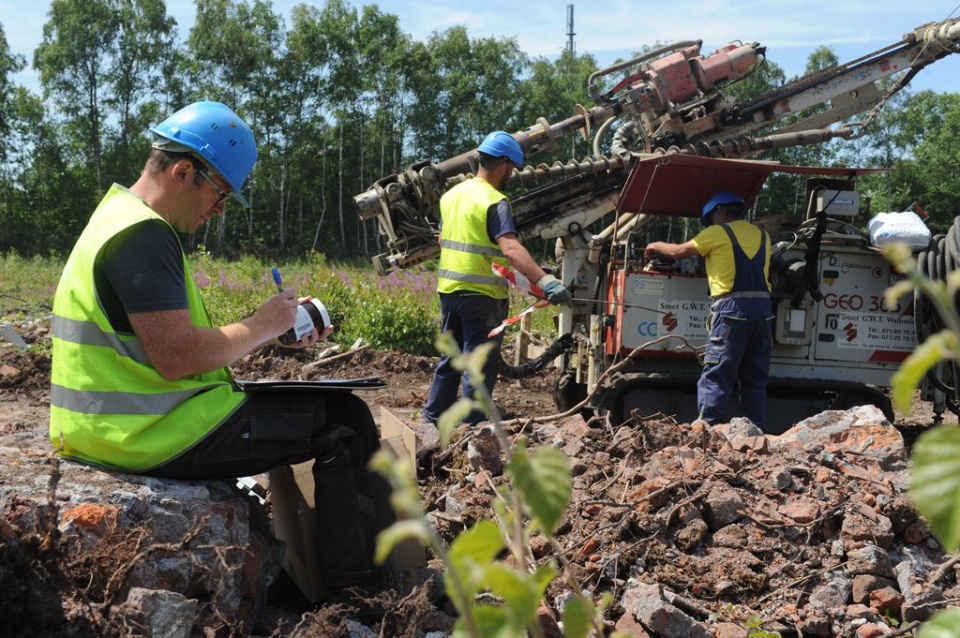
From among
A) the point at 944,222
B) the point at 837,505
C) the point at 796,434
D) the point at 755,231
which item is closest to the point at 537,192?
the point at 755,231

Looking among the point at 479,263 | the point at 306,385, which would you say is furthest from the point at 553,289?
the point at 306,385

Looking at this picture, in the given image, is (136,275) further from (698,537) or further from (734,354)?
(734,354)

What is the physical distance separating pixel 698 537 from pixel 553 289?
2.44 m

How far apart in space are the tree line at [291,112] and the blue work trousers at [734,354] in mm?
31637

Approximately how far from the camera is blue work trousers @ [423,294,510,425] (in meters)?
6.07

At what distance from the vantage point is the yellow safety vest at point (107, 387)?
2.84 m

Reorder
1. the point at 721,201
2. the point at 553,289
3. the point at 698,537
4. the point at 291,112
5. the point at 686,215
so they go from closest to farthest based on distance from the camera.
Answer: the point at 698,537 < the point at 553,289 < the point at 721,201 < the point at 686,215 < the point at 291,112

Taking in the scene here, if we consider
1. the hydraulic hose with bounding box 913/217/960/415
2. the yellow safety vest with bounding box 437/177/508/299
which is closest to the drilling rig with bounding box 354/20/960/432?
the hydraulic hose with bounding box 913/217/960/415

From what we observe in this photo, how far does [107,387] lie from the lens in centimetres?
285

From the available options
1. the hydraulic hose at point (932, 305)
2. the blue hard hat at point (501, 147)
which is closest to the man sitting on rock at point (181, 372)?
the blue hard hat at point (501, 147)

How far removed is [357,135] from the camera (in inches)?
1757

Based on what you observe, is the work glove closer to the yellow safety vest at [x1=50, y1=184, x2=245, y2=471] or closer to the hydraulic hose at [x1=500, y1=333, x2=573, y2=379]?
the hydraulic hose at [x1=500, y1=333, x2=573, y2=379]

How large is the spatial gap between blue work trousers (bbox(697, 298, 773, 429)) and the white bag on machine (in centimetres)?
121

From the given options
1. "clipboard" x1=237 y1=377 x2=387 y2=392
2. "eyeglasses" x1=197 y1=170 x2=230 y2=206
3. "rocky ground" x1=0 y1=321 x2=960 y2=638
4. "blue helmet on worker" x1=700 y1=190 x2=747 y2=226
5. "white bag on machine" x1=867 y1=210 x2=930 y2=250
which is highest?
"blue helmet on worker" x1=700 y1=190 x2=747 y2=226
